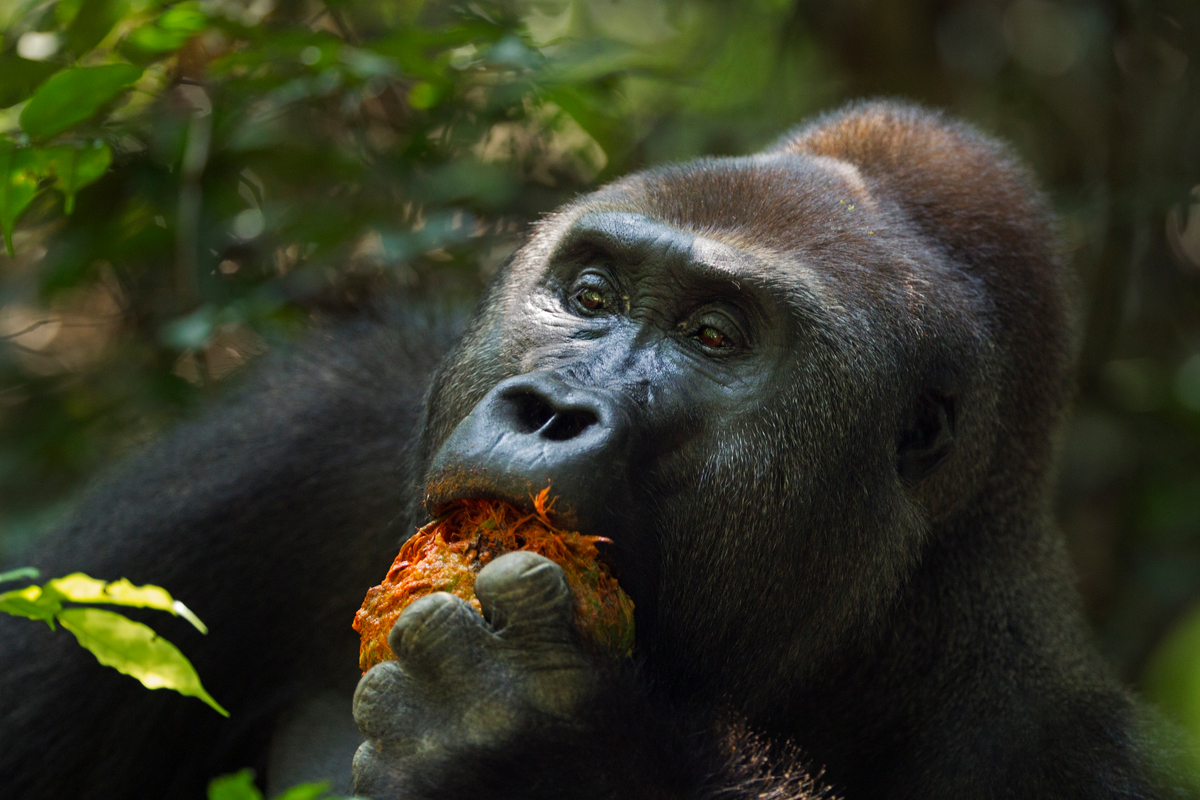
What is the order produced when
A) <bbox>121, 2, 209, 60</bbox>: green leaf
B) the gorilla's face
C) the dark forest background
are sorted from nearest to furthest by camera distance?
the gorilla's face → <bbox>121, 2, 209, 60</bbox>: green leaf → the dark forest background

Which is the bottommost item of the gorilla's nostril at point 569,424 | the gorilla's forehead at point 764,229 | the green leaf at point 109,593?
the green leaf at point 109,593

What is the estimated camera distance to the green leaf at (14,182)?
282 centimetres

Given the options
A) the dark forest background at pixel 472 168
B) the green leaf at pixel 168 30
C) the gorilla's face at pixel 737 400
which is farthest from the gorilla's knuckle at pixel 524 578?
the green leaf at pixel 168 30

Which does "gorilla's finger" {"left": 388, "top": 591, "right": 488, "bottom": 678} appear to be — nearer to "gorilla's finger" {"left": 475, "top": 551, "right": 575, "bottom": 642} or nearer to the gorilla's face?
"gorilla's finger" {"left": 475, "top": 551, "right": 575, "bottom": 642}

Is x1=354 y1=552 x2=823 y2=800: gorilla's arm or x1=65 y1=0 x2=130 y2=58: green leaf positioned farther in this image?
x1=65 y1=0 x2=130 y2=58: green leaf

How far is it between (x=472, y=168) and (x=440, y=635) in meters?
3.09

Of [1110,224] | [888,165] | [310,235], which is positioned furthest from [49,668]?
[1110,224]

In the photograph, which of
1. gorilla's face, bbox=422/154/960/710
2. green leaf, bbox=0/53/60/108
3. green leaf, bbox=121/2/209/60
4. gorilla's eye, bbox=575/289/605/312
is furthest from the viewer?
green leaf, bbox=121/2/209/60

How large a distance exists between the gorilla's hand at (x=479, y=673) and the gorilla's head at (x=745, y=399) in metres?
0.19

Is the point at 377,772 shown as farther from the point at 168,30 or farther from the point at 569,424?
the point at 168,30

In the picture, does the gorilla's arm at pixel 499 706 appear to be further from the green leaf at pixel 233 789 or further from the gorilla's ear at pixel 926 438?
the gorilla's ear at pixel 926 438

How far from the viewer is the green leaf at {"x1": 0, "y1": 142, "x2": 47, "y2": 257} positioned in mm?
2818

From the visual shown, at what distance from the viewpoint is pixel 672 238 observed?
2807mm

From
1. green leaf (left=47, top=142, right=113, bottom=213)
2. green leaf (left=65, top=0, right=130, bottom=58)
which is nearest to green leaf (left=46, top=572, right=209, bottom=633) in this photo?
green leaf (left=47, top=142, right=113, bottom=213)
